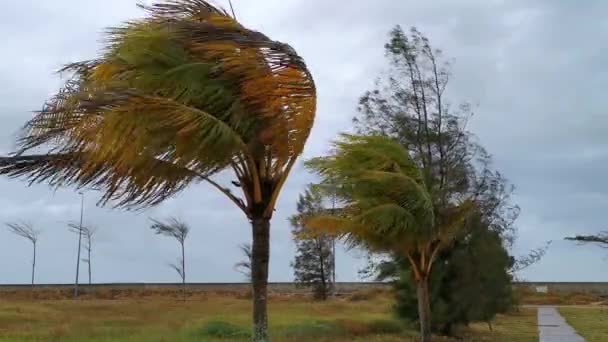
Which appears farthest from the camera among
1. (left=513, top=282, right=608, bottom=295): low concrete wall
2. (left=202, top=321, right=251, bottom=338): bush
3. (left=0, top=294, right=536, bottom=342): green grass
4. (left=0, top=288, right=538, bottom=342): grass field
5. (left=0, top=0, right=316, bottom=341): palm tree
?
(left=513, top=282, right=608, bottom=295): low concrete wall

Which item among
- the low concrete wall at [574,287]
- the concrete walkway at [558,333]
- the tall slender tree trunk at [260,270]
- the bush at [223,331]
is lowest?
the concrete walkway at [558,333]

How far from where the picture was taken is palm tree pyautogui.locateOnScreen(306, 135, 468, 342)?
17.6 meters

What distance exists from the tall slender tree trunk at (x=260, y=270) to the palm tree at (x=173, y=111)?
1.5 inches

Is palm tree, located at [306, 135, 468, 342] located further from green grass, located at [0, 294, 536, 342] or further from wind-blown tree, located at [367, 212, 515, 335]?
wind-blown tree, located at [367, 212, 515, 335]

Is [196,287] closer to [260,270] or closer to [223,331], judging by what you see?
[223,331]

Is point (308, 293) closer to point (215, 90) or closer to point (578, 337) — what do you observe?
point (578, 337)

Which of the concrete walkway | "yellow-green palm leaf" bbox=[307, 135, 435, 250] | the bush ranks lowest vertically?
the concrete walkway

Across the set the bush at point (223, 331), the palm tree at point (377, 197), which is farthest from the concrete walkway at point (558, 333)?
the bush at point (223, 331)

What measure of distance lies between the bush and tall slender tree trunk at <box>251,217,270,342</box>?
38.3 ft

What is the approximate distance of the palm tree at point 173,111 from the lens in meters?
8.97

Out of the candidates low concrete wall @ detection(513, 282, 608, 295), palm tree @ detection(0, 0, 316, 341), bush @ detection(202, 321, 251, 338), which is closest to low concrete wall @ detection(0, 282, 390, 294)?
low concrete wall @ detection(513, 282, 608, 295)

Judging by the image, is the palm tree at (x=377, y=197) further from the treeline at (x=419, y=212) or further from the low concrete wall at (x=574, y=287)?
the low concrete wall at (x=574, y=287)

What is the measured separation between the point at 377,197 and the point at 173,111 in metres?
9.68

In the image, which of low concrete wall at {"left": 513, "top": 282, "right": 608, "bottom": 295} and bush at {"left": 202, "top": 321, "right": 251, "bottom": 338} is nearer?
bush at {"left": 202, "top": 321, "right": 251, "bottom": 338}
